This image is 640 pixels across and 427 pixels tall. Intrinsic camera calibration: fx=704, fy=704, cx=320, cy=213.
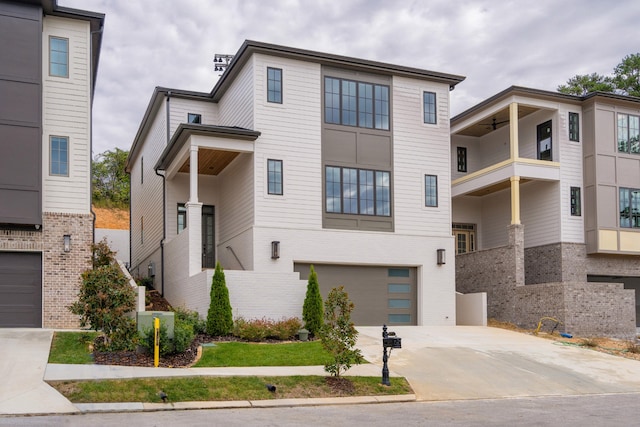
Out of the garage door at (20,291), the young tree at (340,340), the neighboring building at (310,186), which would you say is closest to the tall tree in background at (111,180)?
the neighboring building at (310,186)

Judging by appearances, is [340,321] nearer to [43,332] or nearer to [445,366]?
[445,366]

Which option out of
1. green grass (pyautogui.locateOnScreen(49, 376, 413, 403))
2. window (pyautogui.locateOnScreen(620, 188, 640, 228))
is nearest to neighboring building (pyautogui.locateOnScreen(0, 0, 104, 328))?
green grass (pyautogui.locateOnScreen(49, 376, 413, 403))

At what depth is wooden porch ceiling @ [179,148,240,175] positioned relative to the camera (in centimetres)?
2347

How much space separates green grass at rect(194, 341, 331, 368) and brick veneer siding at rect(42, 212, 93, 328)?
4.61 meters

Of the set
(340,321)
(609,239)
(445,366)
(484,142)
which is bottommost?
(445,366)

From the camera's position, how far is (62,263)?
63.4 ft

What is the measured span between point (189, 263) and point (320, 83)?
752 centimetres

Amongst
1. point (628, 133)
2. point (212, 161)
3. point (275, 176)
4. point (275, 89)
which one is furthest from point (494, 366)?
point (628, 133)

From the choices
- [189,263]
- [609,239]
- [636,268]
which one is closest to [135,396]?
[189,263]

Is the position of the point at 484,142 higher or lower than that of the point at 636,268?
higher

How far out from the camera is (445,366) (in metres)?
17.2

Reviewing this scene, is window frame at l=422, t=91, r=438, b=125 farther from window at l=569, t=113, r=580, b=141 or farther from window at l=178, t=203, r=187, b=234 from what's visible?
window at l=178, t=203, r=187, b=234

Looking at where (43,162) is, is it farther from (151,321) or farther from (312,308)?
(312,308)

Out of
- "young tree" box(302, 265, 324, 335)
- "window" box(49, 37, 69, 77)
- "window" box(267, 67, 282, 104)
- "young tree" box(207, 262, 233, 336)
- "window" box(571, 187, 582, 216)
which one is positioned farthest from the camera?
"window" box(571, 187, 582, 216)
